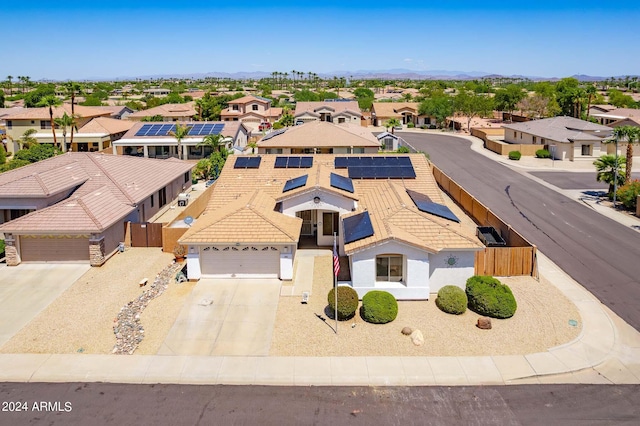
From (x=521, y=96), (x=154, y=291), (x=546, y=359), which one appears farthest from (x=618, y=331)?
(x=521, y=96)

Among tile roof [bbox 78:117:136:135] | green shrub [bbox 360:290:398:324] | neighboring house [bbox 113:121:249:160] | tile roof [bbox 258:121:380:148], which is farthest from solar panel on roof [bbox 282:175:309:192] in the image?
tile roof [bbox 78:117:136:135]

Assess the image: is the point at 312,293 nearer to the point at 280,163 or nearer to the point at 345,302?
the point at 345,302

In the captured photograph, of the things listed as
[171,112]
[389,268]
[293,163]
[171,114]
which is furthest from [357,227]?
[171,112]

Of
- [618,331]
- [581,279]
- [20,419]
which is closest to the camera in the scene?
[20,419]

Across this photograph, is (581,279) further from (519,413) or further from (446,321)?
(519,413)

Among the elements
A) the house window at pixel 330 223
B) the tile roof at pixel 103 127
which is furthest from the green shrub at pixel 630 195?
the tile roof at pixel 103 127

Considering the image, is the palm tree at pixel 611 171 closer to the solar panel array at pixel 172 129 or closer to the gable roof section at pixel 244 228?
the gable roof section at pixel 244 228
